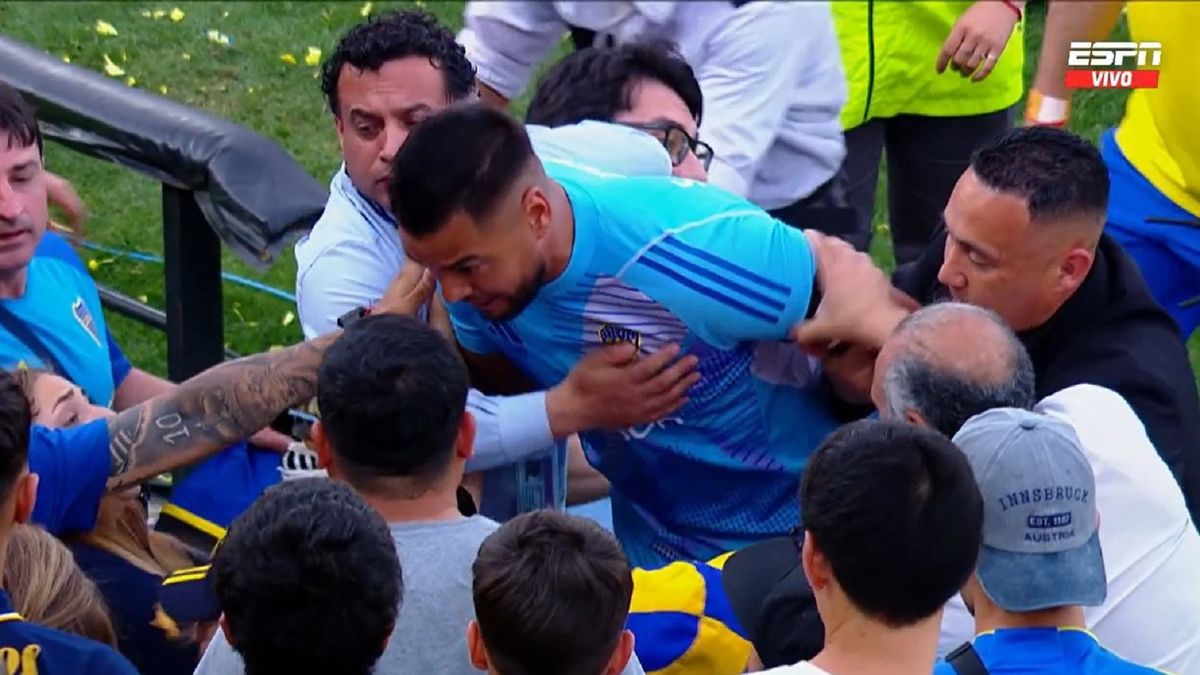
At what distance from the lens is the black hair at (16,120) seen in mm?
3604


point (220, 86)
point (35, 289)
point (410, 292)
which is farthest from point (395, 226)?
point (220, 86)

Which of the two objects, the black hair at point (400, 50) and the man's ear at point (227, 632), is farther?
the black hair at point (400, 50)

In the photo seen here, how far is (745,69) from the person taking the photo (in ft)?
15.4

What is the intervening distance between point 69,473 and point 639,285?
1.08 m

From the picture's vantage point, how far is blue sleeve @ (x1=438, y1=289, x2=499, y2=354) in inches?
136

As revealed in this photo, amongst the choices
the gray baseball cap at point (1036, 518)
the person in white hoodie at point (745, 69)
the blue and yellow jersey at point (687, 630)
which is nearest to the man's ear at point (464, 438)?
the blue and yellow jersey at point (687, 630)

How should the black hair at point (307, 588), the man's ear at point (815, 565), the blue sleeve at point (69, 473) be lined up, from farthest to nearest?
the blue sleeve at point (69, 473), the man's ear at point (815, 565), the black hair at point (307, 588)

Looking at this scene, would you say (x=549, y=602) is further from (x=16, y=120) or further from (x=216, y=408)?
(x=16, y=120)

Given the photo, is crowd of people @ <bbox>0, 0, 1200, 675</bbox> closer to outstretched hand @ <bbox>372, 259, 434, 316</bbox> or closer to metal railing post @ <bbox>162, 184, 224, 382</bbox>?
outstretched hand @ <bbox>372, 259, 434, 316</bbox>

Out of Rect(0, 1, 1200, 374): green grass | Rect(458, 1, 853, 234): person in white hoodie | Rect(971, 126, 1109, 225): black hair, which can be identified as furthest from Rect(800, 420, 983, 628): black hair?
Rect(0, 1, 1200, 374): green grass

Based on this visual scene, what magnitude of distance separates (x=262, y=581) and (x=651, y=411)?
1.21 meters

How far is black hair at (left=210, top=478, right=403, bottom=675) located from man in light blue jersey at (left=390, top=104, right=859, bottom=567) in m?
0.95

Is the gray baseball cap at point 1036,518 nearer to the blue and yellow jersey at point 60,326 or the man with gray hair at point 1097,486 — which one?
the man with gray hair at point 1097,486

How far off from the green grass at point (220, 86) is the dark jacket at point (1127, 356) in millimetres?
3654
